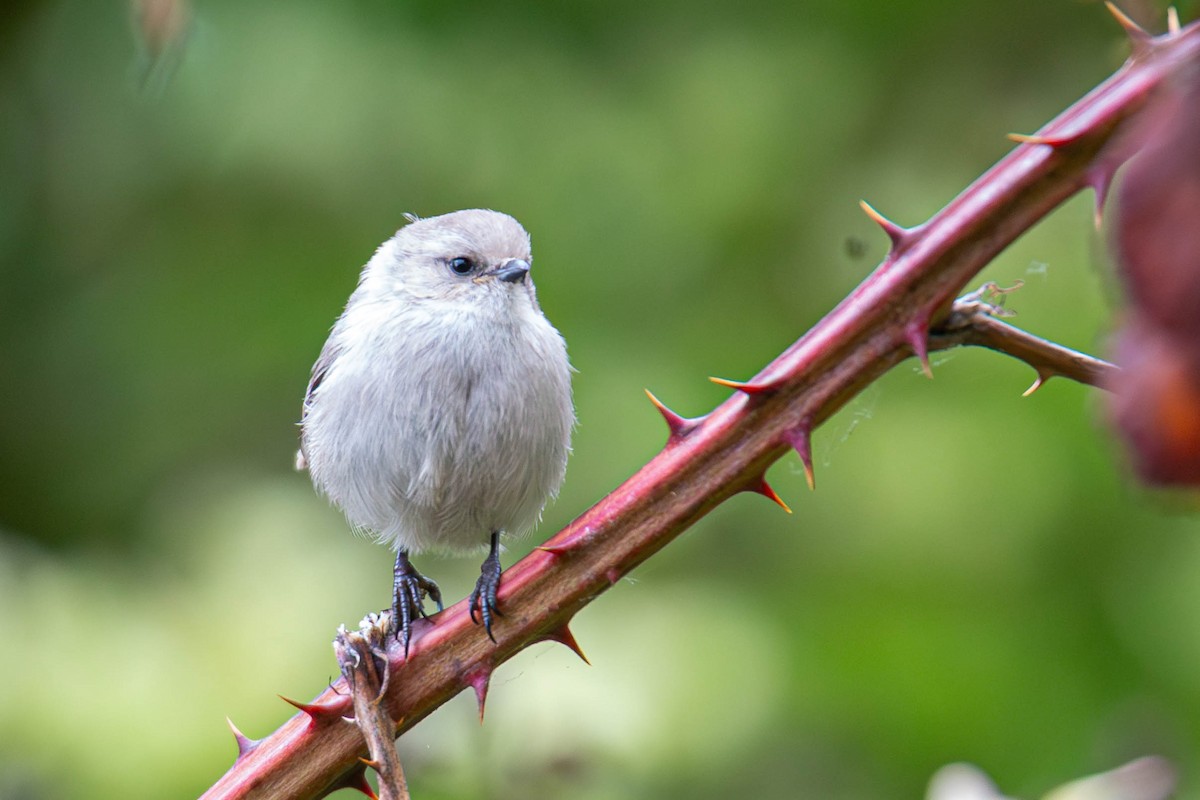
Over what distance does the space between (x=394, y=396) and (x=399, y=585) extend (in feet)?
1.37

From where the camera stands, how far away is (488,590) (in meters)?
2.22

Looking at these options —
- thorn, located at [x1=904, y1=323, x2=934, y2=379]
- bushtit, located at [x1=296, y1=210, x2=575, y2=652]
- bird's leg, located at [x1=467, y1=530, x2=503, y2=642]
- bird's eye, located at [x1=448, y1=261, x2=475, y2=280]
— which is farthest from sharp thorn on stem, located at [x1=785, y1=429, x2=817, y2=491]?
bird's eye, located at [x1=448, y1=261, x2=475, y2=280]

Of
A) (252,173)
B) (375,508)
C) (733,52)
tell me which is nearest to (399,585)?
(375,508)

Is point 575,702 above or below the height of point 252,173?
below

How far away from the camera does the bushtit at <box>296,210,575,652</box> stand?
8.70 feet

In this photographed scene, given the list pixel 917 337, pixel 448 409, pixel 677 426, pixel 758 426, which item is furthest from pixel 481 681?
pixel 448 409

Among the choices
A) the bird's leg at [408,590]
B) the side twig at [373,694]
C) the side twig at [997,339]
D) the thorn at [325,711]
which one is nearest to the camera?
the side twig at [997,339]

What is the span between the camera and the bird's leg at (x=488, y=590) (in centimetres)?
162

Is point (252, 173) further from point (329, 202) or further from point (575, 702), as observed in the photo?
point (575, 702)

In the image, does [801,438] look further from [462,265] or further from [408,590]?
[462,265]

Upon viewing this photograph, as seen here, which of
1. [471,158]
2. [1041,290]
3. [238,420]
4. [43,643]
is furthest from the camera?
[238,420]

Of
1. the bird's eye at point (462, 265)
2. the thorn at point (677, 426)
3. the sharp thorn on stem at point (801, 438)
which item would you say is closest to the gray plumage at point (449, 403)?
the bird's eye at point (462, 265)

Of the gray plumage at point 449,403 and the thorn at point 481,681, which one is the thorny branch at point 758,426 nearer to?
the thorn at point 481,681

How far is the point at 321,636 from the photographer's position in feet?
10.3
